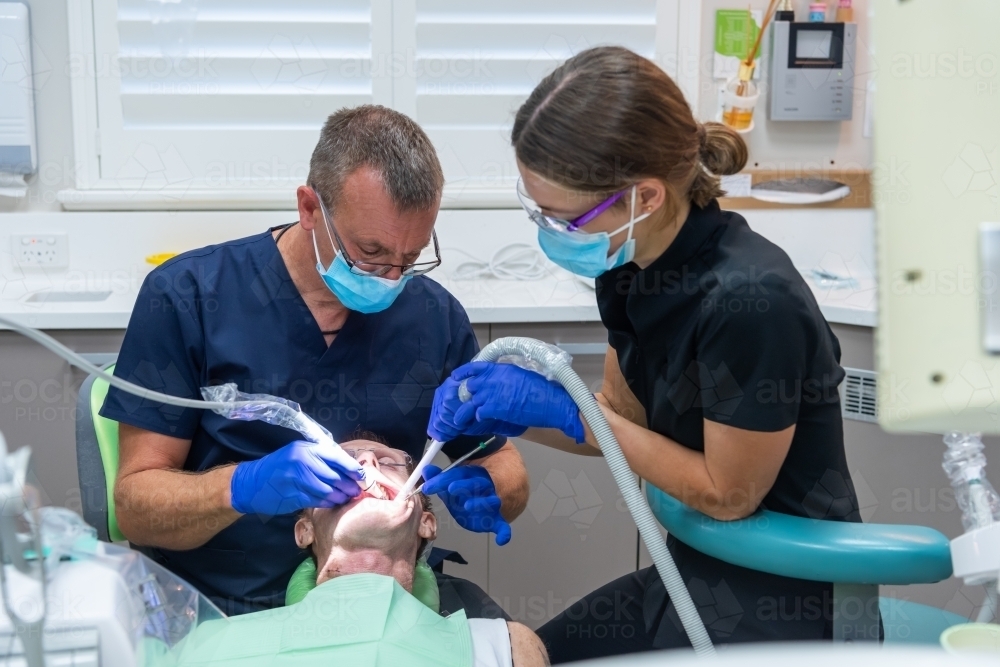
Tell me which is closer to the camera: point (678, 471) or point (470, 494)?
point (678, 471)

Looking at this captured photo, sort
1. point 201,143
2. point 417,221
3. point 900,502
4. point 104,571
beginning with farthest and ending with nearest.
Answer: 1. point 201,143
2. point 900,502
3. point 417,221
4. point 104,571

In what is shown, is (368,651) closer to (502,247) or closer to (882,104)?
(882,104)

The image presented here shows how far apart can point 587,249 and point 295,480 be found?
0.56 metres

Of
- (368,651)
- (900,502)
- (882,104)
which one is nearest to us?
(882,104)

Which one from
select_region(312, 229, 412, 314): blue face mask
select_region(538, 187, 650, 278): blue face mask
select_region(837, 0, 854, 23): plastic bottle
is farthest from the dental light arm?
select_region(837, 0, 854, 23): plastic bottle

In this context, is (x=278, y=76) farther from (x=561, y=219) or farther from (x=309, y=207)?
(x=561, y=219)

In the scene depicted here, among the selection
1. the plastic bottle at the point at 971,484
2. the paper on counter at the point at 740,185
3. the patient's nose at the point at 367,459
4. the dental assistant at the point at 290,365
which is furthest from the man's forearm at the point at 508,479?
the paper on counter at the point at 740,185

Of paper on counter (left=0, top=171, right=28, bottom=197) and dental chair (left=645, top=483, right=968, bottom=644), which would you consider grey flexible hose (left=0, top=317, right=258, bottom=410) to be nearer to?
dental chair (left=645, top=483, right=968, bottom=644)

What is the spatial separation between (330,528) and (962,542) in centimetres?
98

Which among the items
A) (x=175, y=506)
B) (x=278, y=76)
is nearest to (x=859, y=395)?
(x=175, y=506)

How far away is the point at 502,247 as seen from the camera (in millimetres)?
2738

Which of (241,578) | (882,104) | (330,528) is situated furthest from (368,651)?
(882,104)

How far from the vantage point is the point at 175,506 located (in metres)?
1.53

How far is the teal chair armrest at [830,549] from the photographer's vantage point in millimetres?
1181
